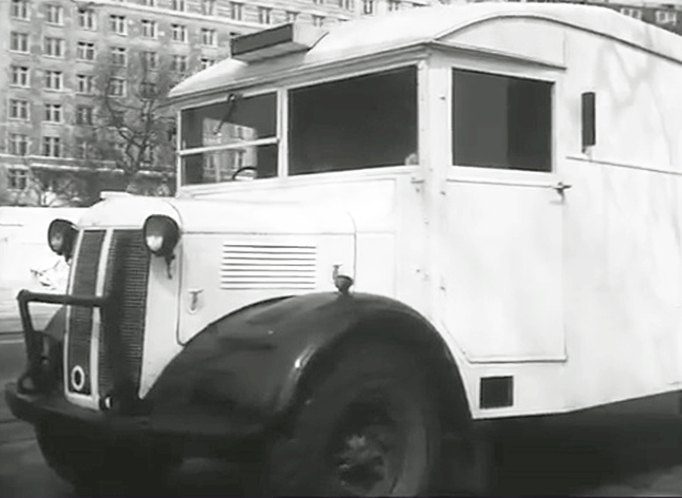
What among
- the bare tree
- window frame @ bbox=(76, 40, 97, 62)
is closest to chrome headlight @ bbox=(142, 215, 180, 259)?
the bare tree

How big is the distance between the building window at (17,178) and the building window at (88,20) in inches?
305

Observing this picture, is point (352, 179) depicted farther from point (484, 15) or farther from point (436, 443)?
point (436, 443)

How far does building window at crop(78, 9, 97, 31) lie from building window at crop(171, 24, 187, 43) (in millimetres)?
6702

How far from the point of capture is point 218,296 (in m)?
5.16

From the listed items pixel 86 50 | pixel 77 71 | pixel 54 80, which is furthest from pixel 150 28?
pixel 54 80

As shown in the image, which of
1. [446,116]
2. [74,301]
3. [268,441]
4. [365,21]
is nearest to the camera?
[268,441]

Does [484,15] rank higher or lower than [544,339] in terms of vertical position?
higher

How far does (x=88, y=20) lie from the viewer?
1939 inches

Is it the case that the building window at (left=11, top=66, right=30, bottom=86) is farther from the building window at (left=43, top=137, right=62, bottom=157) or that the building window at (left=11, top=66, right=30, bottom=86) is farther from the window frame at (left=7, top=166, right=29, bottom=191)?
the window frame at (left=7, top=166, right=29, bottom=191)

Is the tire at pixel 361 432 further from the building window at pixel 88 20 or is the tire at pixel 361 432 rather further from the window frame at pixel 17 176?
the window frame at pixel 17 176

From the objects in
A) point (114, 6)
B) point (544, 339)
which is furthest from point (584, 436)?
point (114, 6)

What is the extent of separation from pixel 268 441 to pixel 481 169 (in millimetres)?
1899

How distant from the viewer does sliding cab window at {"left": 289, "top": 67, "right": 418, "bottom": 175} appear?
5.59 meters

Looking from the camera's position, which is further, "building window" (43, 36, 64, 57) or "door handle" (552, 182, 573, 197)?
"building window" (43, 36, 64, 57)
